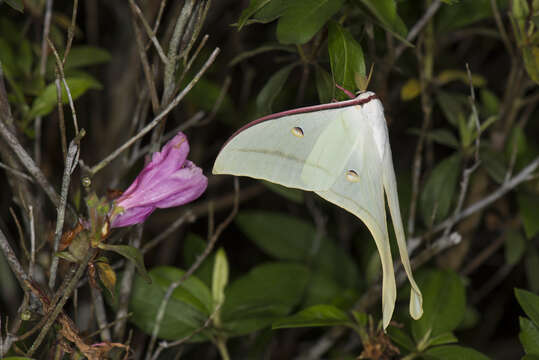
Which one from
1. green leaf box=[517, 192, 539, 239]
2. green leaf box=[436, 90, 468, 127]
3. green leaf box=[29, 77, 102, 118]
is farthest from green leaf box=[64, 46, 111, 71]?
green leaf box=[517, 192, 539, 239]

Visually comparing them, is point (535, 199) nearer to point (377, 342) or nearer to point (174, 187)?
point (377, 342)

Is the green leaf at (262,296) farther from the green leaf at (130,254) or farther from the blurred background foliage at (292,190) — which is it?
the green leaf at (130,254)

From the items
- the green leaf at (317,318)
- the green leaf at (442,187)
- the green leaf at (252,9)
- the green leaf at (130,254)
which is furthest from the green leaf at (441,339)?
the green leaf at (252,9)

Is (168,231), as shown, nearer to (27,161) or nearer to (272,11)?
(27,161)

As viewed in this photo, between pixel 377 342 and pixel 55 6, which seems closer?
pixel 377 342

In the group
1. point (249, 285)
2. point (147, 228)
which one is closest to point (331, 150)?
point (249, 285)

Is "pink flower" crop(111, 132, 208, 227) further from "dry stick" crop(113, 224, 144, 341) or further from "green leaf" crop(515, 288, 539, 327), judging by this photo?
"green leaf" crop(515, 288, 539, 327)

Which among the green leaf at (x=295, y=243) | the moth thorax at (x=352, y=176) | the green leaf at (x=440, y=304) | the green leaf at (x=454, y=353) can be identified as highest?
the moth thorax at (x=352, y=176)
